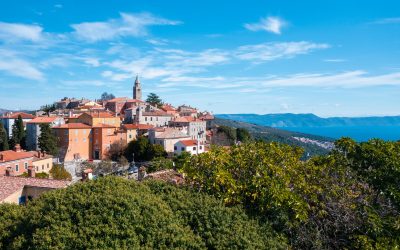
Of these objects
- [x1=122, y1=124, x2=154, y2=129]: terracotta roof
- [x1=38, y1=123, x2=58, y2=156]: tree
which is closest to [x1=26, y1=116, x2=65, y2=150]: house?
[x1=38, y1=123, x2=58, y2=156]: tree

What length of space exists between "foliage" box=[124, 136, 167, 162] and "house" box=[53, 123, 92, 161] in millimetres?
7130

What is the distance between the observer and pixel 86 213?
920cm

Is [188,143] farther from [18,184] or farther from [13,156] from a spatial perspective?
[18,184]

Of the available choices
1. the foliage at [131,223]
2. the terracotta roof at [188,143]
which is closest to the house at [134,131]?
the terracotta roof at [188,143]

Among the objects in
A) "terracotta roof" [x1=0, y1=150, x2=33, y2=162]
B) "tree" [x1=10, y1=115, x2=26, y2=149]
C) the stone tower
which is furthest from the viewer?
the stone tower

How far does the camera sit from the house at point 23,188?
19.9 m

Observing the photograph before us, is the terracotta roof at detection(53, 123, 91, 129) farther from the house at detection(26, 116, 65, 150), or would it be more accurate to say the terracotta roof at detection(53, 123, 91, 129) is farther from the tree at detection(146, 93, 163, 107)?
the tree at detection(146, 93, 163, 107)

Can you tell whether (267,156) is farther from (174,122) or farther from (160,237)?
(174,122)

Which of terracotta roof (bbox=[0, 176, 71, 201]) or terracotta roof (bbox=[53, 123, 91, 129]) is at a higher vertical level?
terracotta roof (bbox=[53, 123, 91, 129])

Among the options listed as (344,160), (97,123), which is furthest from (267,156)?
(97,123)

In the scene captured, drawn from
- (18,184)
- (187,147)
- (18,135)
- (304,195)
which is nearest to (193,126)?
Answer: (187,147)

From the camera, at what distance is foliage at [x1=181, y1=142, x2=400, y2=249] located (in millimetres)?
9836

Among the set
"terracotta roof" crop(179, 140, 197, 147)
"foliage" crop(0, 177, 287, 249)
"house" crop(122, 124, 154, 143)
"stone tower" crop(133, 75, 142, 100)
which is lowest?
"terracotta roof" crop(179, 140, 197, 147)

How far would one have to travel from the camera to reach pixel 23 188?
68.2 feet
